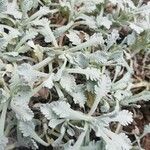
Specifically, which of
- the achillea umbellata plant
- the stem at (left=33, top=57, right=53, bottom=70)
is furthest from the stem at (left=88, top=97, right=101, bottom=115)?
the stem at (left=33, top=57, right=53, bottom=70)

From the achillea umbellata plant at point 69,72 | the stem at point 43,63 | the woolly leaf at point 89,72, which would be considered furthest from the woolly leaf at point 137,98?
the stem at point 43,63

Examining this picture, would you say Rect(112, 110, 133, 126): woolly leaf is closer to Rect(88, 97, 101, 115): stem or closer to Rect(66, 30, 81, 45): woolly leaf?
Rect(88, 97, 101, 115): stem

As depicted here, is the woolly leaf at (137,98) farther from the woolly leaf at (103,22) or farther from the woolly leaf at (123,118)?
the woolly leaf at (103,22)

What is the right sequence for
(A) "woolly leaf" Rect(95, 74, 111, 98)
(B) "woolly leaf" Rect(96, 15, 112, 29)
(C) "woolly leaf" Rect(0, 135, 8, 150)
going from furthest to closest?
(B) "woolly leaf" Rect(96, 15, 112, 29) < (A) "woolly leaf" Rect(95, 74, 111, 98) < (C) "woolly leaf" Rect(0, 135, 8, 150)

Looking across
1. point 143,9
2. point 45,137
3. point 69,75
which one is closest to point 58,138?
point 45,137

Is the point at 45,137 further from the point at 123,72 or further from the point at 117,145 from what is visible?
the point at 123,72

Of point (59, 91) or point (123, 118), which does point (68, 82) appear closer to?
point (59, 91)

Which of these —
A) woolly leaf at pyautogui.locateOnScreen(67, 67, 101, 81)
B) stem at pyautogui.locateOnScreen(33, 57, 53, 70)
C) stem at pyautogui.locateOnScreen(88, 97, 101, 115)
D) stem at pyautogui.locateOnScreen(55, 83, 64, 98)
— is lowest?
stem at pyautogui.locateOnScreen(88, 97, 101, 115)

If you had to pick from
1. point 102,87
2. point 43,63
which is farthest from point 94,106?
point 43,63
